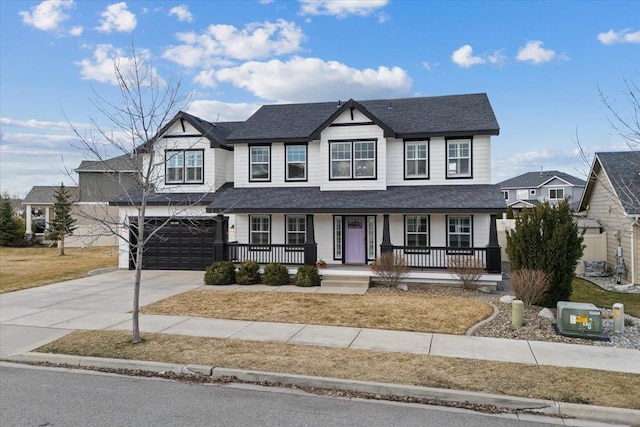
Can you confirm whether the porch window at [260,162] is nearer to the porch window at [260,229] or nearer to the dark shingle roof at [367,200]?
the dark shingle roof at [367,200]

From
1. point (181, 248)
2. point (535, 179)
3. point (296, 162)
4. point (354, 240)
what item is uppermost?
point (535, 179)

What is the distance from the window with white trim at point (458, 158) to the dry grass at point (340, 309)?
247 inches

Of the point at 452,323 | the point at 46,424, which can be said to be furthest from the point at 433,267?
the point at 46,424

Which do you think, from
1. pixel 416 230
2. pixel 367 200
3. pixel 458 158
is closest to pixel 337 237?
pixel 367 200

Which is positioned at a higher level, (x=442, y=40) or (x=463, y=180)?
(x=442, y=40)

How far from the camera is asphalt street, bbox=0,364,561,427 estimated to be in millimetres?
5633

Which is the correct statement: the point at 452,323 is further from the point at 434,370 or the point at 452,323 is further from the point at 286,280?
the point at 286,280

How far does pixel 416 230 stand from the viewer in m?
18.3

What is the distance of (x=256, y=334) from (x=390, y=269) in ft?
24.1

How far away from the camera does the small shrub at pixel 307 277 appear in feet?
53.1

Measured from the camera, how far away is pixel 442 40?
1917 cm

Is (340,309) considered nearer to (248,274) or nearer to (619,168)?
(248,274)

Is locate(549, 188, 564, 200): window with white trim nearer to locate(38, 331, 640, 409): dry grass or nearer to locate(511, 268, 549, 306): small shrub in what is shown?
locate(511, 268, 549, 306): small shrub

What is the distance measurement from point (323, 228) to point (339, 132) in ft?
13.8
